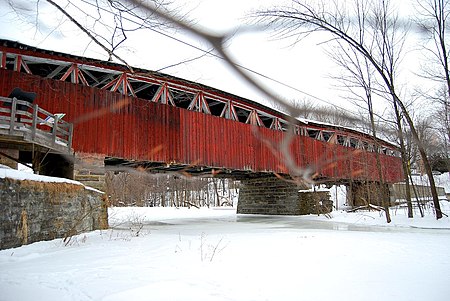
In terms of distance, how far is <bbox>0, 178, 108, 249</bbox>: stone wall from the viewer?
540 cm

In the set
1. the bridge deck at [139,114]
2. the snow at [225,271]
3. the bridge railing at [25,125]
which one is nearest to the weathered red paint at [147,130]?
the bridge deck at [139,114]

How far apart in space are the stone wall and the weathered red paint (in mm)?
3176

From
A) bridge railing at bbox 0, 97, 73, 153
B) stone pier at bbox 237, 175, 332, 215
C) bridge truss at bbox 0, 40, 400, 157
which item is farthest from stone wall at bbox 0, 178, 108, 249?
stone pier at bbox 237, 175, 332, 215

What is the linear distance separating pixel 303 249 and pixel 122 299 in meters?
3.89

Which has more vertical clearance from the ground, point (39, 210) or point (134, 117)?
point (134, 117)

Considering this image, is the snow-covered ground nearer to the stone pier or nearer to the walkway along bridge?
the walkway along bridge

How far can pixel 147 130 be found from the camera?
39.8ft

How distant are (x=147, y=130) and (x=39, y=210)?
6158 mm

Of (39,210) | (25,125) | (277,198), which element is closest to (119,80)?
(25,125)

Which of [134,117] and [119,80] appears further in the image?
[119,80]

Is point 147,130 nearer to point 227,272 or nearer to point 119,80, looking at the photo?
point 119,80

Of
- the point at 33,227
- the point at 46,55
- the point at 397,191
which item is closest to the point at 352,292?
the point at 33,227

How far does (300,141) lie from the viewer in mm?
17984

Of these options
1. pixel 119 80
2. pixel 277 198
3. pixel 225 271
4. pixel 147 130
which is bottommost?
pixel 225 271
